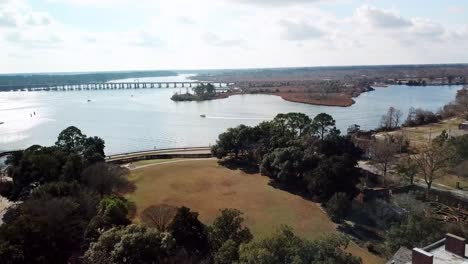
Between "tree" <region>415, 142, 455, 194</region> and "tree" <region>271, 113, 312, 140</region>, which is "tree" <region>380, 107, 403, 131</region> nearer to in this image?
"tree" <region>271, 113, 312, 140</region>

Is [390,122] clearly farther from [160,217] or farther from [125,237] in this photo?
[125,237]

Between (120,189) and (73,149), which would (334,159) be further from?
(73,149)

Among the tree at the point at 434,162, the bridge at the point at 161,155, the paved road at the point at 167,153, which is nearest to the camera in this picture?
the tree at the point at 434,162

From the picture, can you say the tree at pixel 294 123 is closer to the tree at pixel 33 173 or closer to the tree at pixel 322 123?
the tree at pixel 322 123

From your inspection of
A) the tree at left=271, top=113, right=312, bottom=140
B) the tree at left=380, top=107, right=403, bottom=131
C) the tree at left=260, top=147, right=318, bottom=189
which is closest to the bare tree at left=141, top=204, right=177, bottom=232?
the tree at left=260, top=147, right=318, bottom=189

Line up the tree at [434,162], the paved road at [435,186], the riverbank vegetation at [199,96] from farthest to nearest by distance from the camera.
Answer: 1. the riverbank vegetation at [199,96]
2. the tree at [434,162]
3. the paved road at [435,186]

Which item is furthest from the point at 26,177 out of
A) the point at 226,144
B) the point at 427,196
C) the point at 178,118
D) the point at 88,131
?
the point at 178,118

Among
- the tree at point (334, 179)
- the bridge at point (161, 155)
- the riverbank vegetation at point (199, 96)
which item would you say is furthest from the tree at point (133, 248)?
the riverbank vegetation at point (199, 96)

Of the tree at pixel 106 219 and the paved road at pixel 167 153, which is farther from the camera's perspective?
the paved road at pixel 167 153

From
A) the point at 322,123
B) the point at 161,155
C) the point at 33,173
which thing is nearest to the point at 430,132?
the point at 322,123
